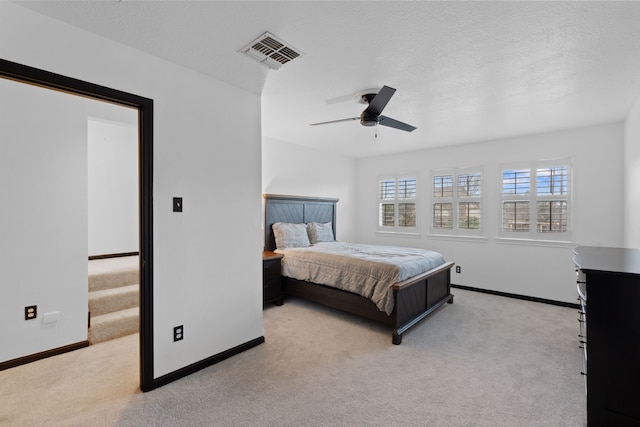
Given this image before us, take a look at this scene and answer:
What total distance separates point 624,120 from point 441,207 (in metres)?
2.59

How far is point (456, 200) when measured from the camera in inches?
208

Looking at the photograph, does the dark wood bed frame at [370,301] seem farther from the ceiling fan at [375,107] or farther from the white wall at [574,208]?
the ceiling fan at [375,107]

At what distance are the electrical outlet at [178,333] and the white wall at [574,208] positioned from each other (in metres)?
4.52

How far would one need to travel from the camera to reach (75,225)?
282cm

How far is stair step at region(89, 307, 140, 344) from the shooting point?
297 centimetres

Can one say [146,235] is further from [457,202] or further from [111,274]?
[457,202]

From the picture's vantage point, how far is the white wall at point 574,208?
13.0 ft

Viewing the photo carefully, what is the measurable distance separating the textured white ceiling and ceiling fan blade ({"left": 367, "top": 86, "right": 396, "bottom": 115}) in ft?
0.58

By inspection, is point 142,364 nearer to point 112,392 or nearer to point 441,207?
point 112,392

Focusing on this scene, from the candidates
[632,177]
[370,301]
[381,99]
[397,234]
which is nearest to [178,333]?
[370,301]

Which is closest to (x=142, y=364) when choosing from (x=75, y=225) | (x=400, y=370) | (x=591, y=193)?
(x=75, y=225)

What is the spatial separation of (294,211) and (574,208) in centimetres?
419

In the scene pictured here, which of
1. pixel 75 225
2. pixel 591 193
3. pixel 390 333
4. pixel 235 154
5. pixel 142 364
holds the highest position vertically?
pixel 235 154

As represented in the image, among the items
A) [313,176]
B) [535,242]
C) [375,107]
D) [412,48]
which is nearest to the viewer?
[412,48]
